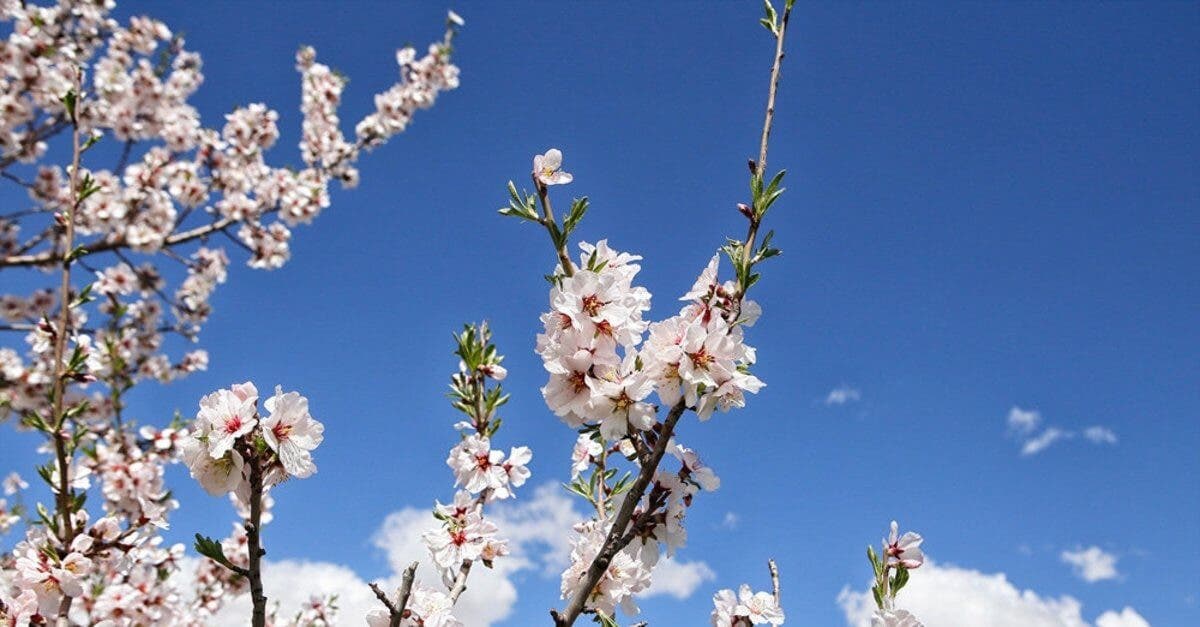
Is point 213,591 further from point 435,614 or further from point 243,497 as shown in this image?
point 243,497

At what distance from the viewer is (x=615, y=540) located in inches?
56.2

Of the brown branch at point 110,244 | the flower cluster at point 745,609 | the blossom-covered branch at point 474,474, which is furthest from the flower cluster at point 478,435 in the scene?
the brown branch at point 110,244

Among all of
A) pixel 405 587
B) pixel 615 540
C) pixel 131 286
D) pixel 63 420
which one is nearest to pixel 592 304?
pixel 615 540

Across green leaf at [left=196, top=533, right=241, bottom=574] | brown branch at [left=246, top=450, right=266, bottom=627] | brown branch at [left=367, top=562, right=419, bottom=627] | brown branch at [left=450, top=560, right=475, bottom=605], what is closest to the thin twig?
brown branch at [left=367, top=562, right=419, bottom=627]

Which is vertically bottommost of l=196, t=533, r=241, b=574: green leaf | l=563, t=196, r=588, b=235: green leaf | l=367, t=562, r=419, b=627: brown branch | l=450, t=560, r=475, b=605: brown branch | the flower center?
l=367, t=562, r=419, b=627: brown branch

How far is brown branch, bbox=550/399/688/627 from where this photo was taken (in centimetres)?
139

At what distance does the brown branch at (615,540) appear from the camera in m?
1.39

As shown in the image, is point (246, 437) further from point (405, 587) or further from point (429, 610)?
point (429, 610)

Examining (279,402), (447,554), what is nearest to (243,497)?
(279,402)

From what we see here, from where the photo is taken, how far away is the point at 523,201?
6.13 feet

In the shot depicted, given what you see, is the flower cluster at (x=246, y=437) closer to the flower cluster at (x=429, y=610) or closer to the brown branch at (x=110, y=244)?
the flower cluster at (x=429, y=610)

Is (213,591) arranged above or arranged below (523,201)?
above

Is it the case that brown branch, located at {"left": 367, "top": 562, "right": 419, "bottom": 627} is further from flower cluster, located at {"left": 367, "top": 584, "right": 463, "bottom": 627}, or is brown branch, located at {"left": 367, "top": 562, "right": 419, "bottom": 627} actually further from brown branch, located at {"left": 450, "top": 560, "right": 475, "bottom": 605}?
brown branch, located at {"left": 450, "top": 560, "right": 475, "bottom": 605}

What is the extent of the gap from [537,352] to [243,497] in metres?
0.73
